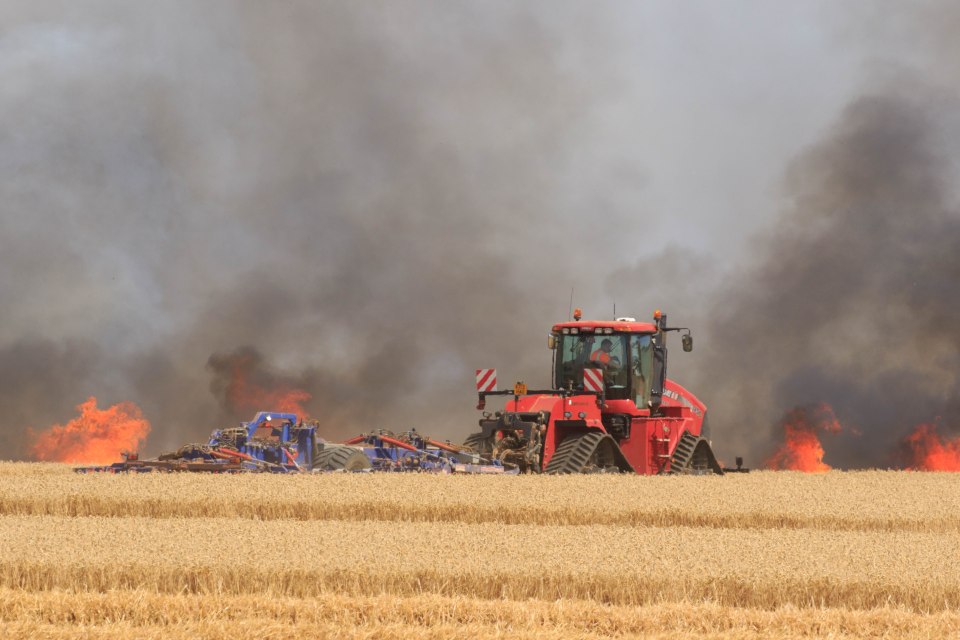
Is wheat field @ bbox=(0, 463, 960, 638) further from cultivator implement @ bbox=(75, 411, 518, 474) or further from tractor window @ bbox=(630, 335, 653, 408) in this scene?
tractor window @ bbox=(630, 335, 653, 408)

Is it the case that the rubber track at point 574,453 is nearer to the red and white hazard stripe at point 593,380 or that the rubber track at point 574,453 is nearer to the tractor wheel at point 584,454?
the tractor wheel at point 584,454

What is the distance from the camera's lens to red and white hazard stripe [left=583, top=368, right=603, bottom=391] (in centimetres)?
2303

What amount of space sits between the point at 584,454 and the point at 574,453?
18 centimetres

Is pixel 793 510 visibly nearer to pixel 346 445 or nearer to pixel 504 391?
pixel 504 391

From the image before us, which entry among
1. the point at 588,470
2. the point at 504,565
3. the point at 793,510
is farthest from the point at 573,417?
the point at 504,565

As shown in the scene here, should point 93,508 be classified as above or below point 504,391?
below

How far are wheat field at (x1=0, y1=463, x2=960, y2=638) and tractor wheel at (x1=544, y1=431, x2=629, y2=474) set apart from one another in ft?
13.9

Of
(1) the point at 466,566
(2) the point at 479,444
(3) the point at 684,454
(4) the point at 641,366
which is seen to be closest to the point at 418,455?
(2) the point at 479,444

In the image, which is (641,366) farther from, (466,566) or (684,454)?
(466,566)

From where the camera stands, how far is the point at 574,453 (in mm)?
21766

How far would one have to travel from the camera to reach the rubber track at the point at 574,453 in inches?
851

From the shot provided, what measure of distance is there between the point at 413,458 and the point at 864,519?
29.5 ft

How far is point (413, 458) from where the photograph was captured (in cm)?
2283

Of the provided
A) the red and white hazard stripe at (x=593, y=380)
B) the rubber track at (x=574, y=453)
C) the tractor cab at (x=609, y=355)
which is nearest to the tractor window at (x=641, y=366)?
the tractor cab at (x=609, y=355)
